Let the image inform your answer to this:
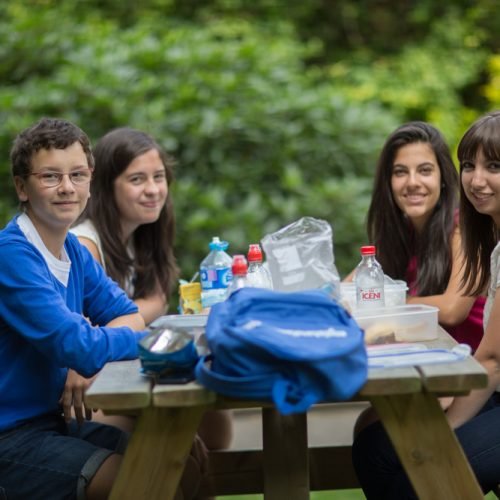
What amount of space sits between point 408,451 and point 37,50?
13.4ft

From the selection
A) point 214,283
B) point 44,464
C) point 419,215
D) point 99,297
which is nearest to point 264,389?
point 44,464

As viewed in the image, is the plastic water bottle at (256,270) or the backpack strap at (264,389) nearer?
the backpack strap at (264,389)

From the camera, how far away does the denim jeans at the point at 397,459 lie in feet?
8.71

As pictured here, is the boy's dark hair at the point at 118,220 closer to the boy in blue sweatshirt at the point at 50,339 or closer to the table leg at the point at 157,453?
the boy in blue sweatshirt at the point at 50,339

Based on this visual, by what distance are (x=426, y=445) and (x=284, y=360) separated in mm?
474

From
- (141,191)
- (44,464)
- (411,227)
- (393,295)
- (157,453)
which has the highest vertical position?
(141,191)

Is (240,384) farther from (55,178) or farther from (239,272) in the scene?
(55,178)

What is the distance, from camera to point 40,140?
285 cm

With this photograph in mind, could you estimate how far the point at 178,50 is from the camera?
5.51 metres

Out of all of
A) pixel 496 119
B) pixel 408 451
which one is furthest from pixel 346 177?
pixel 408 451

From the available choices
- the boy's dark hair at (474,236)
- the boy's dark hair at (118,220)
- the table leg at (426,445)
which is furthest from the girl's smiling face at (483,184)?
the boy's dark hair at (118,220)

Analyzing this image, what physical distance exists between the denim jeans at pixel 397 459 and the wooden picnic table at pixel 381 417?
344mm

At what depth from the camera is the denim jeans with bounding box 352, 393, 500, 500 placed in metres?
2.65

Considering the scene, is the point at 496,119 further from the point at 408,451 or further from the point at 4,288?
the point at 4,288
